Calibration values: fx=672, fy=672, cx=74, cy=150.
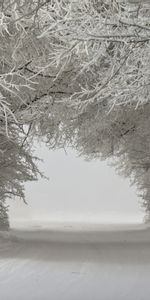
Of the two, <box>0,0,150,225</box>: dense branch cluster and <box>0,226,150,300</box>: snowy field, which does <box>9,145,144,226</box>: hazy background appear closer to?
<box>0,0,150,225</box>: dense branch cluster

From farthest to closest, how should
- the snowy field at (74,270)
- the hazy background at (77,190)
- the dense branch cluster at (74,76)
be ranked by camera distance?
the hazy background at (77,190)
the snowy field at (74,270)
the dense branch cluster at (74,76)

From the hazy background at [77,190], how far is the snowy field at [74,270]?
41.3 m

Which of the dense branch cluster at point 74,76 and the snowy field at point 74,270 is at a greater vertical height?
the dense branch cluster at point 74,76

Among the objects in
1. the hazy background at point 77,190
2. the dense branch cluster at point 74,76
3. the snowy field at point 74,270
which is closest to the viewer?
the dense branch cluster at point 74,76

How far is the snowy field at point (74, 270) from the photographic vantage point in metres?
9.13

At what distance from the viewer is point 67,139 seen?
1602 centimetres

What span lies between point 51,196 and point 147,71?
2234 inches

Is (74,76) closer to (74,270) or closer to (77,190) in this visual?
(74,270)

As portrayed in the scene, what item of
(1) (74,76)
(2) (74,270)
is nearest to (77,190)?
(1) (74,76)

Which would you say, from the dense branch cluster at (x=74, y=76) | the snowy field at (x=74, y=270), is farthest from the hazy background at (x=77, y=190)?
the snowy field at (x=74, y=270)

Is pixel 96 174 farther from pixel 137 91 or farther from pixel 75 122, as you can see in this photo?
pixel 137 91

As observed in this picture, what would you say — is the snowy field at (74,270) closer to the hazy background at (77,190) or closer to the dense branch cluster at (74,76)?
the dense branch cluster at (74,76)

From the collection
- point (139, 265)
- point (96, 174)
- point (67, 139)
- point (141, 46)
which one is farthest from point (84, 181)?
point (141, 46)

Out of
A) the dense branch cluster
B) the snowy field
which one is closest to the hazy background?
the dense branch cluster
